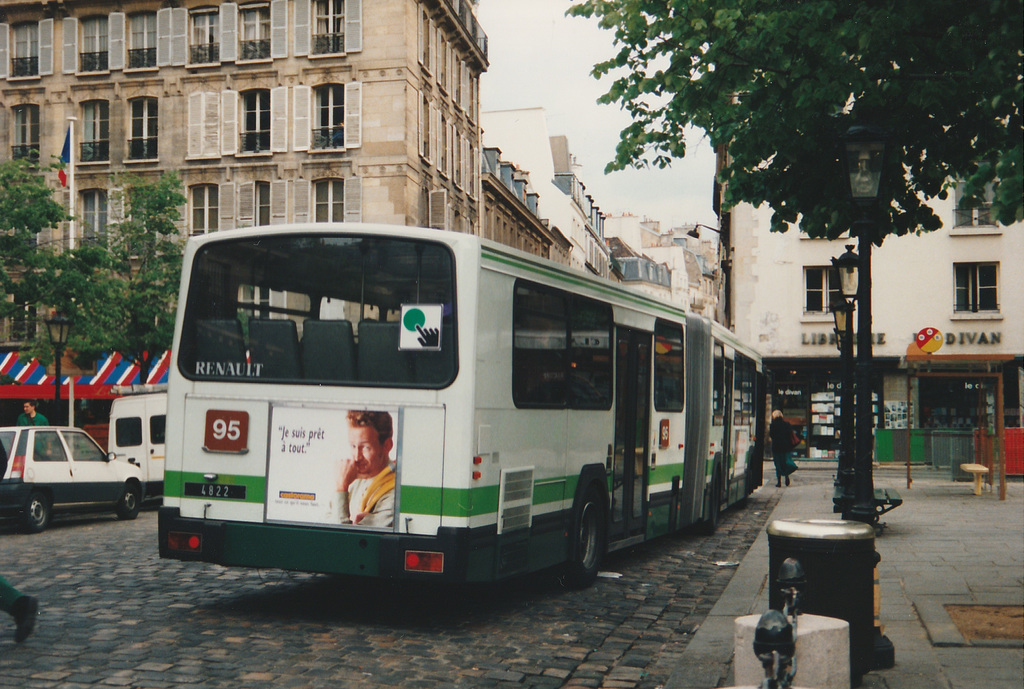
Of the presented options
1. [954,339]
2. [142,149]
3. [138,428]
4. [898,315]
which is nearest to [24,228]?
[138,428]

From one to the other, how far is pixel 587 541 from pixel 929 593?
297cm

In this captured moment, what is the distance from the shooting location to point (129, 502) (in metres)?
18.3

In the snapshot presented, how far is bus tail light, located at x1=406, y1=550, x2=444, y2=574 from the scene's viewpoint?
302 inches

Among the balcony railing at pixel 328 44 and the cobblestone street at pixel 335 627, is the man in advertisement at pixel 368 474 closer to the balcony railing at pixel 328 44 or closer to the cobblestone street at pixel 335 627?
the cobblestone street at pixel 335 627

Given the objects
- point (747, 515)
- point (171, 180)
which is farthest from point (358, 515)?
point (171, 180)

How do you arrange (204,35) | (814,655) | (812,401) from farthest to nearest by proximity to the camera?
(204,35), (812,401), (814,655)

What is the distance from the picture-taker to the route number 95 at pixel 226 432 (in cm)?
834

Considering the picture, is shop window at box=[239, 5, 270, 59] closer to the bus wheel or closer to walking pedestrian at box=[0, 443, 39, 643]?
the bus wheel

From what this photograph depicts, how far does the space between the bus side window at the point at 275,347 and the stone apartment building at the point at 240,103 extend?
93.9ft

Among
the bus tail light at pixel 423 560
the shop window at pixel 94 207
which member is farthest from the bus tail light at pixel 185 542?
the shop window at pixel 94 207

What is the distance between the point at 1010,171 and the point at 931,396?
3108 centimetres

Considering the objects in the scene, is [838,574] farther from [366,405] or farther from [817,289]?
[817,289]

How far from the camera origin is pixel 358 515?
7926mm

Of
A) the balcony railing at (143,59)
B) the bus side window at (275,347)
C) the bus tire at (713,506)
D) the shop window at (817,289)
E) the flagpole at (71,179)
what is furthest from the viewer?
the balcony railing at (143,59)
